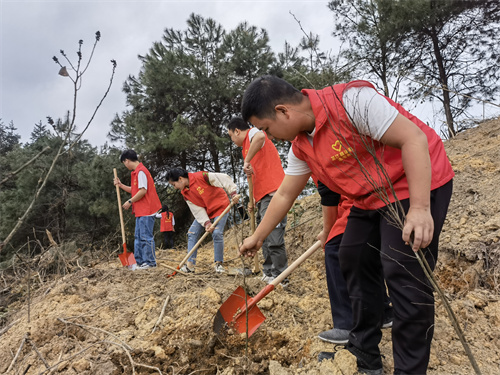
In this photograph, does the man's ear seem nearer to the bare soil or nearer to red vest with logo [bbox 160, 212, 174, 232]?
the bare soil

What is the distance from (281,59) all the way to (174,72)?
135 inches

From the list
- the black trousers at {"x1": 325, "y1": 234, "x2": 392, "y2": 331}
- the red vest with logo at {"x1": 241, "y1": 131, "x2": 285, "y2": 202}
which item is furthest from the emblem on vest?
the red vest with logo at {"x1": 241, "y1": 131, "x2": 285, "y2": 202}

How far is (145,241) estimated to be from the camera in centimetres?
557

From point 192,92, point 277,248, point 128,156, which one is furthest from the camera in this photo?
point 192,92

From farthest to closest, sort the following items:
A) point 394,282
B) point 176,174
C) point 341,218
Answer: point 176,174
point 341,218
point 394,282

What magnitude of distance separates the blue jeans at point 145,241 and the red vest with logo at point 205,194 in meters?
1.11

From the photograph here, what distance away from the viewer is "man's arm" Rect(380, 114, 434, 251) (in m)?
1.41

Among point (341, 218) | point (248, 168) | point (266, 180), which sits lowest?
point (341, 218)

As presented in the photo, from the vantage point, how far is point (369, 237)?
5.84 feet

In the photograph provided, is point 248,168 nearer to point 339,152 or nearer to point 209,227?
point 209,227

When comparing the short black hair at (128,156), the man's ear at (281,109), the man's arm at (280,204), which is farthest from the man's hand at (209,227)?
the man's ear at (281,109)

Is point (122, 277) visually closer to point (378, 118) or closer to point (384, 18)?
point (378, 118)

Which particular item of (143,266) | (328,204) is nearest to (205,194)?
(143,266)

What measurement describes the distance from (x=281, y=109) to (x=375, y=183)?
21.9 inches
